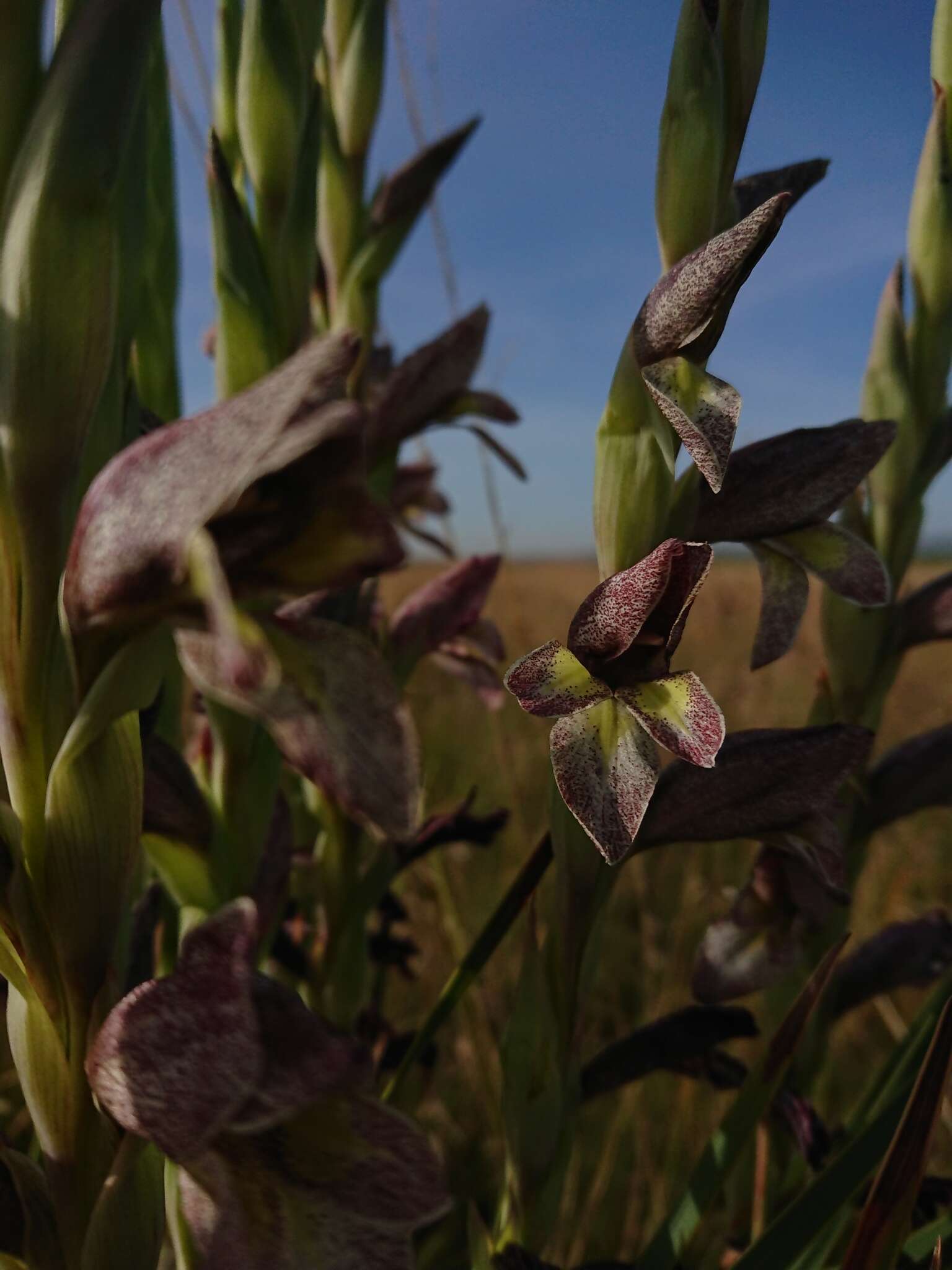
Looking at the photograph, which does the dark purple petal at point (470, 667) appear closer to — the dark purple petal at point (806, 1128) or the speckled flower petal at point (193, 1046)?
the dark purple petal at point (806, 1128)

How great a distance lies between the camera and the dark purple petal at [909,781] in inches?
37.7

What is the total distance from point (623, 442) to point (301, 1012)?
37 cm

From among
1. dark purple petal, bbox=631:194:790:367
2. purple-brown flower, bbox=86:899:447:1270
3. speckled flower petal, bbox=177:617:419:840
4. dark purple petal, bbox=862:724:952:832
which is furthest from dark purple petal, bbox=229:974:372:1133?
dark purple petal, bbox=862:724:952:832

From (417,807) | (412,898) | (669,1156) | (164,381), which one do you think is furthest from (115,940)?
(412,898)

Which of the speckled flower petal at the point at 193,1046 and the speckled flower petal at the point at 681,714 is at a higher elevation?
the speckled flower petal at the point at 681,714

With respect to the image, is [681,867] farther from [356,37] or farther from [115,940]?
[115,940]

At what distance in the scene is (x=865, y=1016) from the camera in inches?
83.2

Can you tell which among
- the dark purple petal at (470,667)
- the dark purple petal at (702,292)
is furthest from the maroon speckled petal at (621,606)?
the dark purple petal at (470,667)

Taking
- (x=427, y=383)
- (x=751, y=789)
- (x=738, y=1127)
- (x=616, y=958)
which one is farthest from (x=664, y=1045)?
(x=616, y=958)

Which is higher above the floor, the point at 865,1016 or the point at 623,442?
the point at 623,442

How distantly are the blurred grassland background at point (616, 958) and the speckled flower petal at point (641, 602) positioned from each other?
0.28 meters

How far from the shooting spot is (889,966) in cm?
104

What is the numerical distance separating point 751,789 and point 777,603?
0.13 metres

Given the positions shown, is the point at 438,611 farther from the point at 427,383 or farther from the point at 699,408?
the point at 699,408
